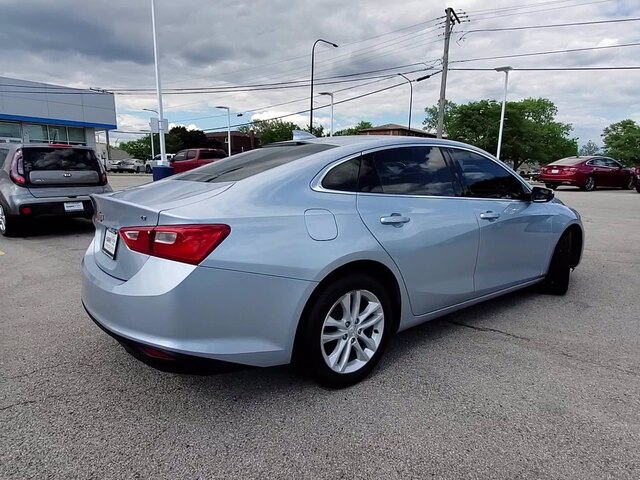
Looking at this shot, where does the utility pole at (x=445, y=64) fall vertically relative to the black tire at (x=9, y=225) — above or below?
above

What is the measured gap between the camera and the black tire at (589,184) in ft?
62.0

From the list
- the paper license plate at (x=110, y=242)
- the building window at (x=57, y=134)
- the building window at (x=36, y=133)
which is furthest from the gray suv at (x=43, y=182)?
the building window at (x=57, y=134)

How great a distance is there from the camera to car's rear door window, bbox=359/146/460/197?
2881mm

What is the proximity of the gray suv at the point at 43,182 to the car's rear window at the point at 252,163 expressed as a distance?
5182 millimetres

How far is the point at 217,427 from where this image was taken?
2.32 metres

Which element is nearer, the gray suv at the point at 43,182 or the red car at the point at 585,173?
the gray suv at the point at 43,182

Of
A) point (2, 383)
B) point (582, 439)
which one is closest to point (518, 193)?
point (582, 439)

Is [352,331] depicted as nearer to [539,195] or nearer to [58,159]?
[539,195]

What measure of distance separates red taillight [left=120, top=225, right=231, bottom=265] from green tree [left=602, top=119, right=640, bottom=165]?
7010cm

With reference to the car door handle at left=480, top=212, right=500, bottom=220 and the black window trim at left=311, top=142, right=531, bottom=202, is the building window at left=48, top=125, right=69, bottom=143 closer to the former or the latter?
the black window trim at left=311, top=142, right=531, bottom=202

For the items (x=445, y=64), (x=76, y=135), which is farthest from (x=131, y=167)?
(x=445, y=64)

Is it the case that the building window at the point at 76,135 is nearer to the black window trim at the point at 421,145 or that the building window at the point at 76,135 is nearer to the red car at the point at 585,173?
the red car at the point at 585,173

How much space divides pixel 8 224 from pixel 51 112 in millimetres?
33086

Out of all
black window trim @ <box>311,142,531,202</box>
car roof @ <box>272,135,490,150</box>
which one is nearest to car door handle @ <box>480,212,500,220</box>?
black window trim @ <box>311,142,531,202</box>
